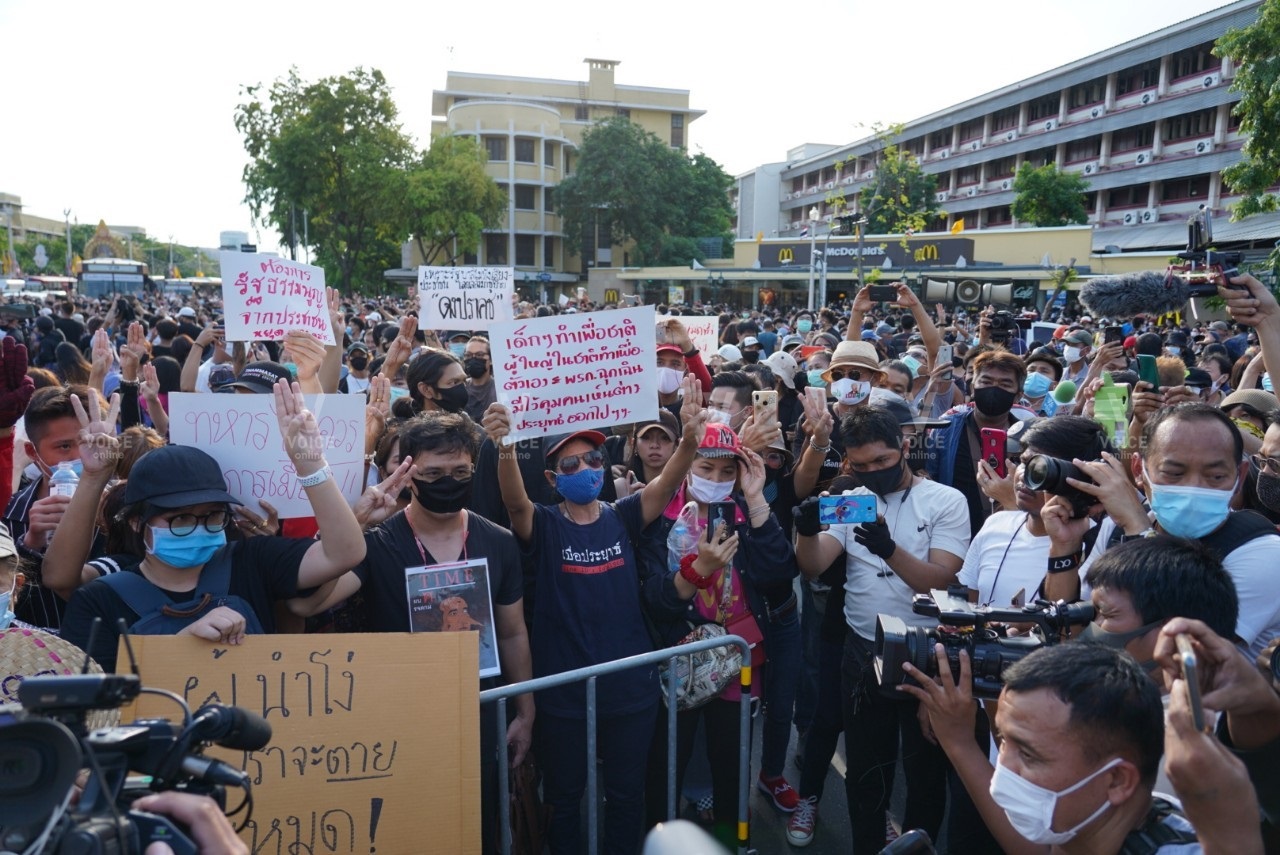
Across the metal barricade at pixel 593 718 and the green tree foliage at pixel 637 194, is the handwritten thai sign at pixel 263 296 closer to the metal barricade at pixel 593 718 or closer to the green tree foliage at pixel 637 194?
the metal barricade at pixel 593 718

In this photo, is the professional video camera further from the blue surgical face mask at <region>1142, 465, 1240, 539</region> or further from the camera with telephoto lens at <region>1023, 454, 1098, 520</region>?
the blue surgical face mask at <region>1142, 465, 1240, 539</region>

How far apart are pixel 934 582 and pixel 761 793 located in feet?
5.75

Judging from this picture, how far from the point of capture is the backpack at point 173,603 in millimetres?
2916

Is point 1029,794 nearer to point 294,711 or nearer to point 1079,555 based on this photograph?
point 1079,555

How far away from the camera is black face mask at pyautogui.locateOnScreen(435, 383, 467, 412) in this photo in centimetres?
541

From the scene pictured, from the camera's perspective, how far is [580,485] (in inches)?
149

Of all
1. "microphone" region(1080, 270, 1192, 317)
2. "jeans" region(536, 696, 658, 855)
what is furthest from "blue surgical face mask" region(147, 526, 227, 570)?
"microphone" region(1080, 270, 1192, 317)

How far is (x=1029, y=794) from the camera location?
216 centimetres

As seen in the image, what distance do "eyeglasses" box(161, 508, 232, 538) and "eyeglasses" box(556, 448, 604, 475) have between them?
1344 millimetres

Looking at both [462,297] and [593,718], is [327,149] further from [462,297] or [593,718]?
[593,718]

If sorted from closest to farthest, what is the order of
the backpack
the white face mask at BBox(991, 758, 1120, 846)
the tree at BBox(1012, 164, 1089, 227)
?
the white face mask at BBox(991, 758, 1120, 846) → the backpack → the tree at BBox(1012, 164, 1089, 227)

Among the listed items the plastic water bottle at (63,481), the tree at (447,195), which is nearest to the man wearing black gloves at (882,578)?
the plastic water bottle at (63,481)

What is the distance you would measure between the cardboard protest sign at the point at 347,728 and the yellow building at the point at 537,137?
56409 mm

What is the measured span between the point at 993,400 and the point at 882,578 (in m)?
2.00
